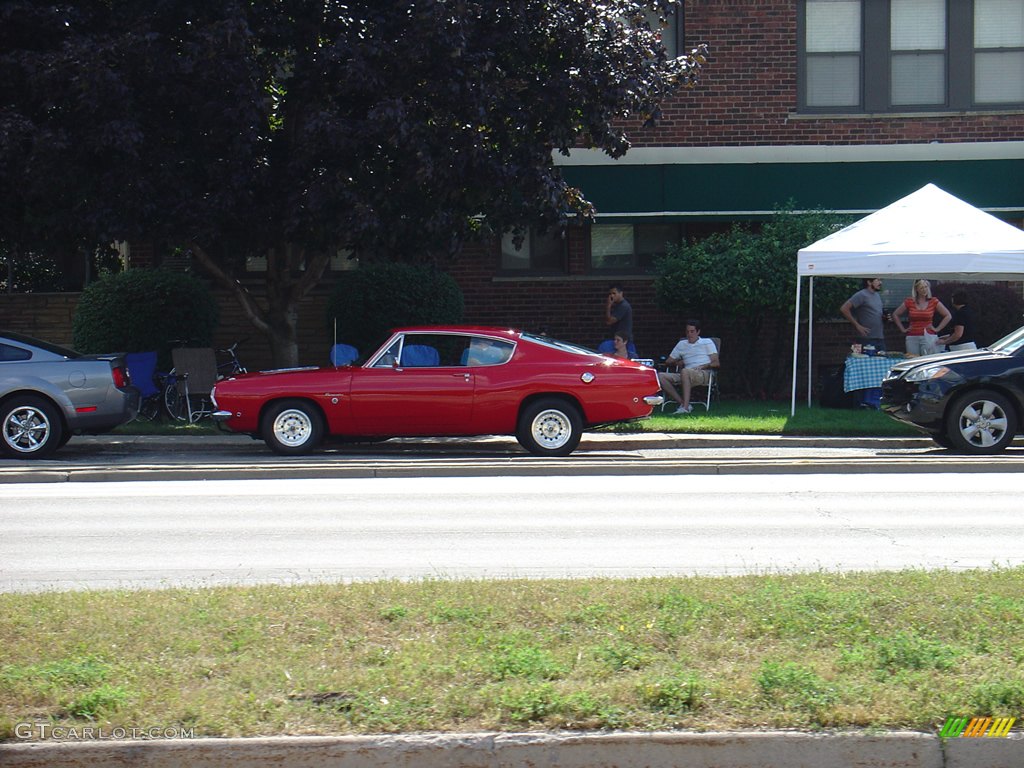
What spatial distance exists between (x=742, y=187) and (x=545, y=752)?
17670 mm

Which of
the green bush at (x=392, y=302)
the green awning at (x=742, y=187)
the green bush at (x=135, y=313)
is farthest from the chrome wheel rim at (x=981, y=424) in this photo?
the green bush at (x=135, y=313)

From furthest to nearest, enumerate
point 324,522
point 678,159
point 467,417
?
point 678,159 → point 467,417 → point 324,522

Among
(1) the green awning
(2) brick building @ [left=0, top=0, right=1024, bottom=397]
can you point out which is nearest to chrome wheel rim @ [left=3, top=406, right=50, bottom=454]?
(2) brick building @ [left=0, top=0, right=1024, bottom=397]

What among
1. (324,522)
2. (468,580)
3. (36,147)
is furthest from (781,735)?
(36,147)

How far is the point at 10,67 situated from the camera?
50.3ft

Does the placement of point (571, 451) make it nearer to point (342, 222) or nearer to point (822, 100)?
point (342, 222)

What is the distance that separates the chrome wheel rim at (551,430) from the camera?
48.0ft

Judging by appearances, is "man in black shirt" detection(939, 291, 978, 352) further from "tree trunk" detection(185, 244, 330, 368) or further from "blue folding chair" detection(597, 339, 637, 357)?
"tree trunk" detection(185, 244, 330, 368)

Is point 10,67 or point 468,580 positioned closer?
point 468,580

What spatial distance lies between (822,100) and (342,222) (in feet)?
34.6

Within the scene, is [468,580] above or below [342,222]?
below

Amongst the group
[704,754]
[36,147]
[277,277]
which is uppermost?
[36,147]

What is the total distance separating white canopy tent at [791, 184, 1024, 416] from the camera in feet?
54.2

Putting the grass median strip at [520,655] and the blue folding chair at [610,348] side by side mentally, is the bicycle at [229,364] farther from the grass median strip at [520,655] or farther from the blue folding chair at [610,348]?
the grass median strip at [520,655]
